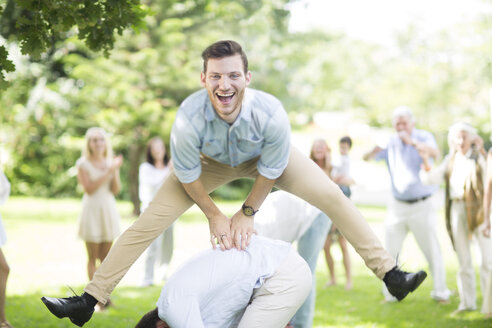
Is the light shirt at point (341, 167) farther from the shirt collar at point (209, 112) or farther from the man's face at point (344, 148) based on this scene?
the shirt collar at point (209, 112)

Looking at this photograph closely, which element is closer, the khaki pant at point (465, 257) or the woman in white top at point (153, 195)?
the khaki pant at point (465, 257)

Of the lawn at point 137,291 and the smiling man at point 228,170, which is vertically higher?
the smiling man at point 228,170

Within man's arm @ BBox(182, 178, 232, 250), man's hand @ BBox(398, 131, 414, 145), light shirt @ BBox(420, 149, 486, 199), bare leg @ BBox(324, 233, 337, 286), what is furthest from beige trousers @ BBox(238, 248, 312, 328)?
bare leg @ BBox(324, 233, 337, 286)

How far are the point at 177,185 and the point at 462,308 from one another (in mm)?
4243

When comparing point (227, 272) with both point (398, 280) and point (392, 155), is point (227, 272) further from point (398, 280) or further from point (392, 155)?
point (392, 155)

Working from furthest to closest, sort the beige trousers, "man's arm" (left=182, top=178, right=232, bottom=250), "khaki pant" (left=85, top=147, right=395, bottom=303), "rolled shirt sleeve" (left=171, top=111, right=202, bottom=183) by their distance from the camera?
"khaki pant" (left=85, top=147, right=395, bottom=303)
"rolled shirt sleeve" (left=171, top=111, right=202, bottom=183)
"man's arm" (left=182, top=178, right=232, bottom=250)
the beige trousers

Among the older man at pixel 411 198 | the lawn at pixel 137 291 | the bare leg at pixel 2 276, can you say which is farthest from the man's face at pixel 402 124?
the bare leg at pixel 2 276

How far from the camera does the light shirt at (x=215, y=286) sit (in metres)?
2.81

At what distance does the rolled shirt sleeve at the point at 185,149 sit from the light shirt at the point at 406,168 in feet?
13.1

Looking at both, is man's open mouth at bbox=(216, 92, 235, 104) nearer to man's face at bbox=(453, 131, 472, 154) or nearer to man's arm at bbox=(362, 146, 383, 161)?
man's face at bbox=(453, 131, 472, 154)

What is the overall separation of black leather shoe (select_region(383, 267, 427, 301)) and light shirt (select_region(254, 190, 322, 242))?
0.92 meters

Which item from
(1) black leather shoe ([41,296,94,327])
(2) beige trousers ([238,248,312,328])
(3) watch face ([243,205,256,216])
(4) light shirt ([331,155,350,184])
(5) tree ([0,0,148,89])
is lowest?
(1) black leather shoe ([41,296,94,327])

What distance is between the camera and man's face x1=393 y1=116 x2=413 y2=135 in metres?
7.18

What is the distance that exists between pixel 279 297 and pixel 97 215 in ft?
14.2
